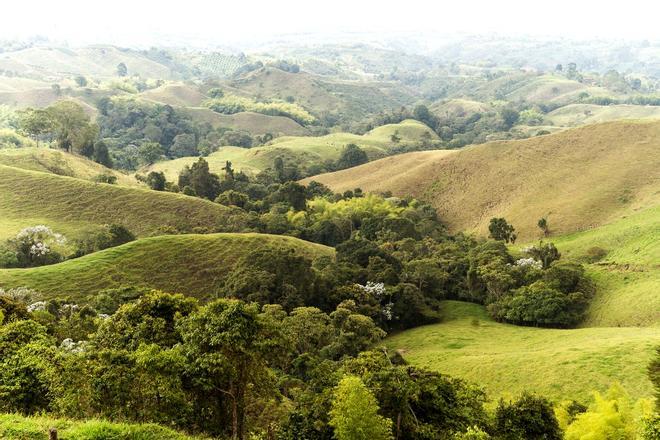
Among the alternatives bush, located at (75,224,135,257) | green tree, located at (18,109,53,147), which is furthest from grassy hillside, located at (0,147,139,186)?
bush, located at (75,224,135,257)

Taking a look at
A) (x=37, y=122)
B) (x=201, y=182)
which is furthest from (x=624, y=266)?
(x=37, y=122)

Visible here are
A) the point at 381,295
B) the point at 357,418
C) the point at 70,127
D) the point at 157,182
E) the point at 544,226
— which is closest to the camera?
the point at 357,418

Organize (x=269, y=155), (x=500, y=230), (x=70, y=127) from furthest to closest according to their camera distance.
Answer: (x=269, y=155) < (x=70, y=127) < (x=500, y=230)

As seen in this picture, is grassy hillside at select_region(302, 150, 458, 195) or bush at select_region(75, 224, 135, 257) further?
grassy hillside at select_region(302, 150, 458, 195)

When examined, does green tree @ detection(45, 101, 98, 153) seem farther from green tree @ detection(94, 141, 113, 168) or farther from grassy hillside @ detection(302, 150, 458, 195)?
grassy hillside @ detection(302, 150, 458, 195)

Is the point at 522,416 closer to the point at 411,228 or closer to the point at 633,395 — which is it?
the point at 633,395

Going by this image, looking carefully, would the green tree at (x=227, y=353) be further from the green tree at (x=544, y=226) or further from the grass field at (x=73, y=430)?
the green tree at (x=544, y=226)

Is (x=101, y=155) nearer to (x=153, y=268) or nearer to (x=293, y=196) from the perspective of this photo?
(x=293, y=196)

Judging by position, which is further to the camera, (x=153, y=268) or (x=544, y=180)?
(x=544, y=180)
